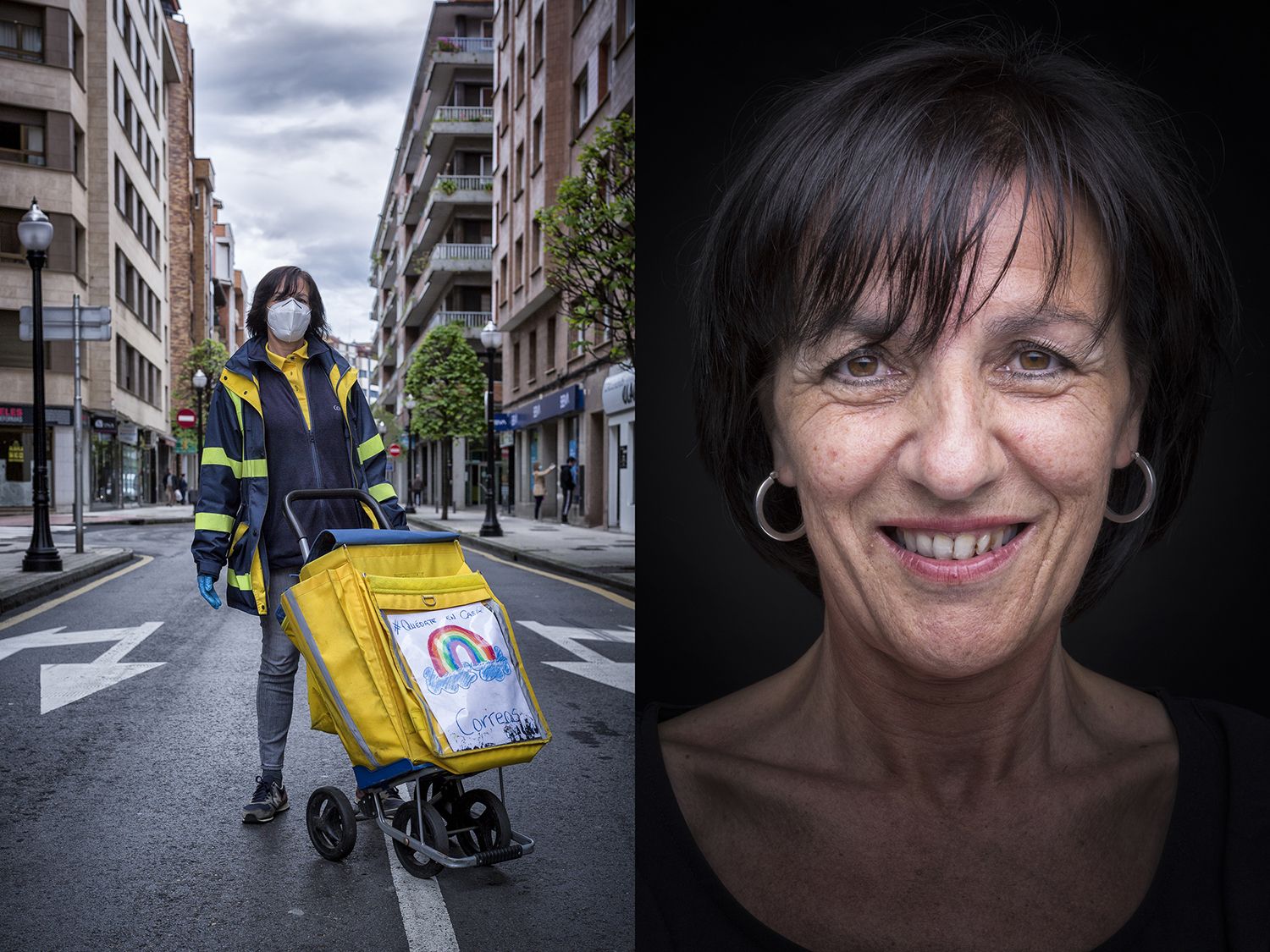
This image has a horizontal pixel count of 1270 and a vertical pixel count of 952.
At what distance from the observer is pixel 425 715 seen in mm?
2801

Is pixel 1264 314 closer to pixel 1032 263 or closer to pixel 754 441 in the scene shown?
pixel 1032 263

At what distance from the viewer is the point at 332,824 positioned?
3.46 metres

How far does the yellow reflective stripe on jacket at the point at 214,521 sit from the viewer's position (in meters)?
3.49

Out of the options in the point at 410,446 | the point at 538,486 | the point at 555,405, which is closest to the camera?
the point at 555,405

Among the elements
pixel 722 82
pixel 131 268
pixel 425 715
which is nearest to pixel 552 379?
pixel 425 715

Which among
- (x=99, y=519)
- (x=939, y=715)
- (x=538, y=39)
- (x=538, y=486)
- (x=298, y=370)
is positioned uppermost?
(x=538, y=39)

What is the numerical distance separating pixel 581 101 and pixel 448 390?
30.7 meters

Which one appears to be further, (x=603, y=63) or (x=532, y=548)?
(x=532, y=548)

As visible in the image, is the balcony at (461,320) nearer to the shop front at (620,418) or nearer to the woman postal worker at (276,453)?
the shop front at (620,418)

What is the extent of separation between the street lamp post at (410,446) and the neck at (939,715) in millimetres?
28289

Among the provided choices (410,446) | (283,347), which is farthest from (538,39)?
(410,446)

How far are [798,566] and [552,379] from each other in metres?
4.32

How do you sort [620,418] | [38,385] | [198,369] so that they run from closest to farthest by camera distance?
1. [620,418]
2. [38,385]
3. [198,369]

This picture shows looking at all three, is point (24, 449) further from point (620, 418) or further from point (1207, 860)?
point (1207, 860)
